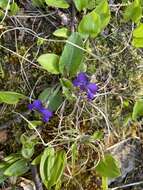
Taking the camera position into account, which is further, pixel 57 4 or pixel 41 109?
pixel 57 4

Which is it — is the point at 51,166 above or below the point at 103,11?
below

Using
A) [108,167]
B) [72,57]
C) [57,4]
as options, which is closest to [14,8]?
[57,4]

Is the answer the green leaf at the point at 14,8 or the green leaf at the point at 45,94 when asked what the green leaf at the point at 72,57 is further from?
the green leaf at the point at 14,8

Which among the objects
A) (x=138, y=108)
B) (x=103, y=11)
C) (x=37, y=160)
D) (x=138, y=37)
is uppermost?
(x=103, y=11)

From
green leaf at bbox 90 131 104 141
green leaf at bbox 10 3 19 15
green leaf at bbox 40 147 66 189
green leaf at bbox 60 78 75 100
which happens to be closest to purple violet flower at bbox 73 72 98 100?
green leaf at bbox 60 78 75 100

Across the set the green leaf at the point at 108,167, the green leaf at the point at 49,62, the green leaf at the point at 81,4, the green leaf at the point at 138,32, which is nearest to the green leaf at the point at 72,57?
the green leaf at the point at 49,62

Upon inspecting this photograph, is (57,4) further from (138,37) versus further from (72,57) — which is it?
(138,37)
